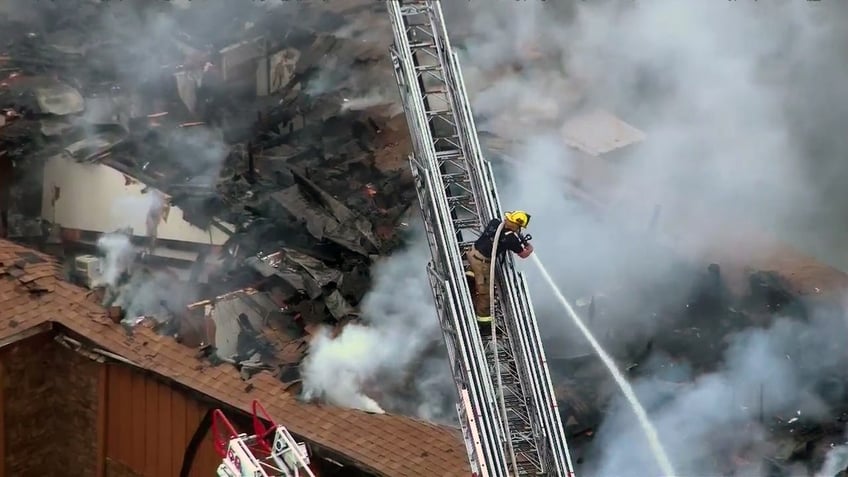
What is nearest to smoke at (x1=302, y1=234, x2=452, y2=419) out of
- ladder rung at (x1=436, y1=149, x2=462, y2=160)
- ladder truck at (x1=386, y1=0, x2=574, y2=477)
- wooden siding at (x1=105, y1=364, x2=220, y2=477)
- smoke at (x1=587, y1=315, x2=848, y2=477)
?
wooden siding at (x1=105, y1=364, x2=220, y2=477)

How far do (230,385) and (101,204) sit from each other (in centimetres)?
553

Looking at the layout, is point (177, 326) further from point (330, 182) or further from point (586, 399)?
point (586, 399)

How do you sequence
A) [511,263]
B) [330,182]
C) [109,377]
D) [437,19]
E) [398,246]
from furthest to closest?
1. [330,182]
2. [398,246]
3. [109,377]
4. [437,19]
5. [511,263]

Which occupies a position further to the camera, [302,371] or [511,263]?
[302,371]

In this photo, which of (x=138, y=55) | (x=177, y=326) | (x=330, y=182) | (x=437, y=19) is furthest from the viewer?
(x=138, y=55)

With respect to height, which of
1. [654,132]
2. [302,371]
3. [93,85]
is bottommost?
[302,371]

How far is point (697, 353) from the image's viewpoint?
12.2 m

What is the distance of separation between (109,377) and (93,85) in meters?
8.05

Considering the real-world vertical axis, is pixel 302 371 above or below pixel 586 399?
above

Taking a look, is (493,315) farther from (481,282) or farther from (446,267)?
(446,267)

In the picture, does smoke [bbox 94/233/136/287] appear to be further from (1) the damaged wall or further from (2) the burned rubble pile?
(1) the damaged wall

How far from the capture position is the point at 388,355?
1170cm

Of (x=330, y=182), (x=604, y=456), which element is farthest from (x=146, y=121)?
(x=604, y=456)

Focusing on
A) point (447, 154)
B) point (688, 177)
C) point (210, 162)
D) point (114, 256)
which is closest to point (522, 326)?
point (447, 154)
